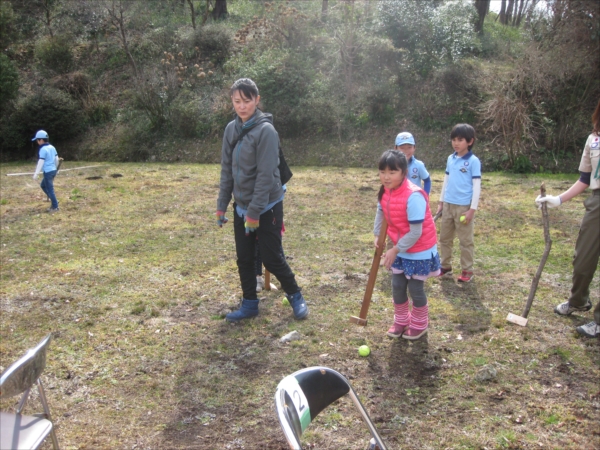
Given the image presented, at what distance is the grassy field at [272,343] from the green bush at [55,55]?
14208 millimetres

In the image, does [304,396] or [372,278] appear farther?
[372,278]

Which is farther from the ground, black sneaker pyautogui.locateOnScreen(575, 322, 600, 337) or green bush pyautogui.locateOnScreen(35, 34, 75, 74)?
green bush pyautogui.locateOnScreen(35, 34, 75, 74)

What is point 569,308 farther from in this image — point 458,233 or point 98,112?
point 98,112

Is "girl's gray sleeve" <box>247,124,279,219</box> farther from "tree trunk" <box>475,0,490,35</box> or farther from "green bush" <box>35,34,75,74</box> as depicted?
"green bush" <box>35,34,75,74</box>

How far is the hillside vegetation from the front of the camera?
13.5 metres

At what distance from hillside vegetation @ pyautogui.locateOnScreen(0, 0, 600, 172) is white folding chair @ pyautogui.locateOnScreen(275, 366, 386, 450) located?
12.0 meters

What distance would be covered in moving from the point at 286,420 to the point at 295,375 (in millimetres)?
331

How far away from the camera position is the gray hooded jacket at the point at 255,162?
4.16 meters

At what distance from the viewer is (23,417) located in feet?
8.00

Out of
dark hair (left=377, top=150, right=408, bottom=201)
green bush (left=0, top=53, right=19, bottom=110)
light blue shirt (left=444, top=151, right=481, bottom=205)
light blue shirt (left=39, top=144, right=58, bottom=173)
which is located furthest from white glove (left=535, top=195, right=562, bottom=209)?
green bush (left=0, top=53, right=19, bottom=110)

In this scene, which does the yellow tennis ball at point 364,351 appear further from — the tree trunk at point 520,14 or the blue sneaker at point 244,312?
the tree trunk at point 520,14

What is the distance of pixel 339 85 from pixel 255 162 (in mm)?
13236

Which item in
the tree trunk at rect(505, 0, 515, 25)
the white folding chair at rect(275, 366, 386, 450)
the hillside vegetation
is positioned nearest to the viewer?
the white folding chair at rect(275, 366, 386, 450)

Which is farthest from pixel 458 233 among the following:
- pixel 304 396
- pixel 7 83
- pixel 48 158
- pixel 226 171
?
pixel 7 83
